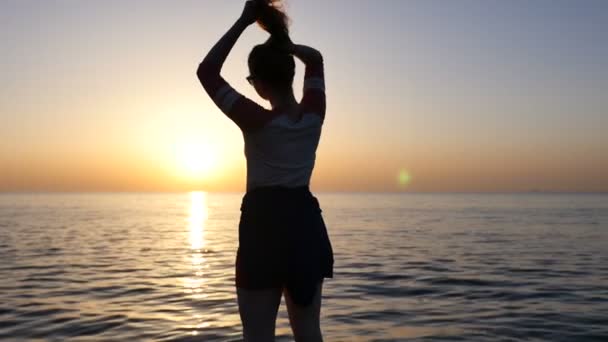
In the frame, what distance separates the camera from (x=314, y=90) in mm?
2918

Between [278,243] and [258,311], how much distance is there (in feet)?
1.14

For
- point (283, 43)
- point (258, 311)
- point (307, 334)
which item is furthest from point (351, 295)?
point (283, 43)

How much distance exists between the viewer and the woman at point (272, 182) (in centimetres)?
261

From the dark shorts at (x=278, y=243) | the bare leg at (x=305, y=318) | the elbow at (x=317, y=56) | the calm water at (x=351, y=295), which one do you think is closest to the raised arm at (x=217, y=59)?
the elbow at (x=317, y=56)

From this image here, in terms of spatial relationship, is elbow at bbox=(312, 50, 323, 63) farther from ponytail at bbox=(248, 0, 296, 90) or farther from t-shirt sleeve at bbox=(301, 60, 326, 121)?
ponytail at bbox=(248, 0, 296, 90)

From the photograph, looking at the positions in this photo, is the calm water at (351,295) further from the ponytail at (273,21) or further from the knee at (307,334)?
the ponytail at (273,21)

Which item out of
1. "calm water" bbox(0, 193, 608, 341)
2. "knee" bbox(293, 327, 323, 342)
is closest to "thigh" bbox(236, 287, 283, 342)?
"knee" bbox(293, 327, 323, 342)

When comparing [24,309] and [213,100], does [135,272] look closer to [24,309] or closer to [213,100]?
[24,309]

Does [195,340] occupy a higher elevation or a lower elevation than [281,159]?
lower

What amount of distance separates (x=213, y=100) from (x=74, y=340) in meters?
6.74

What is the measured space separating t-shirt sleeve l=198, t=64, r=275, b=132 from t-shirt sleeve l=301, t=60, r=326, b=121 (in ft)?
0.96

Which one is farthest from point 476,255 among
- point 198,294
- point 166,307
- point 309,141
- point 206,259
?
point 309,141

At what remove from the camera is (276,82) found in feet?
8.88

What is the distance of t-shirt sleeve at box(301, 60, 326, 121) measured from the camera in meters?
2.83
